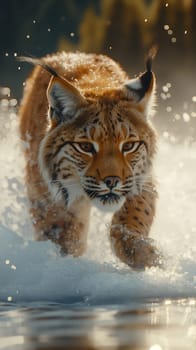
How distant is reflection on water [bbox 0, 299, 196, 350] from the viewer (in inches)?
195

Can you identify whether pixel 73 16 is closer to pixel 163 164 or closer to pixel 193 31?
pixel 193 31

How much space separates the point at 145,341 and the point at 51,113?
286 centimetres

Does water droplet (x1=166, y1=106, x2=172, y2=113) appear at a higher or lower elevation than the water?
higher

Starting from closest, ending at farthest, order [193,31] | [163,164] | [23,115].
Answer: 1. [23,115]
2. [163,164]
3. [193,31]

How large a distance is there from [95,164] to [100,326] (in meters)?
1.96

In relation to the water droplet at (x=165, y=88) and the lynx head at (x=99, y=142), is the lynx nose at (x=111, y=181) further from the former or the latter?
the water droplet at (x=165, y=88)

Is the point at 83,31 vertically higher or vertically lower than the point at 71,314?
higher

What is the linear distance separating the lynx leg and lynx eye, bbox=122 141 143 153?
0.33m

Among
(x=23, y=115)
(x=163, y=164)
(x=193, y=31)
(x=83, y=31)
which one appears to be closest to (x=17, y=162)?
(x=23, y=115)

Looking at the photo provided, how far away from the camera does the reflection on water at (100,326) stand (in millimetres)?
4957

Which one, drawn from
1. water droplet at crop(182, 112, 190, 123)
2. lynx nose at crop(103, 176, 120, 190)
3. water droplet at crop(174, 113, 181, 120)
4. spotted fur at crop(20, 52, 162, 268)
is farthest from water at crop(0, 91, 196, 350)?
water droplet at crop(174, 113, 181, 120)

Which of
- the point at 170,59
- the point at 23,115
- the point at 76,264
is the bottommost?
the point at 76,264

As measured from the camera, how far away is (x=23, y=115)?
8.58m

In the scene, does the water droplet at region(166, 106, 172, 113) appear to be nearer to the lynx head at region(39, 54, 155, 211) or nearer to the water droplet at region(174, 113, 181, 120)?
the water droplet at region(174, 113, 181, 120)
